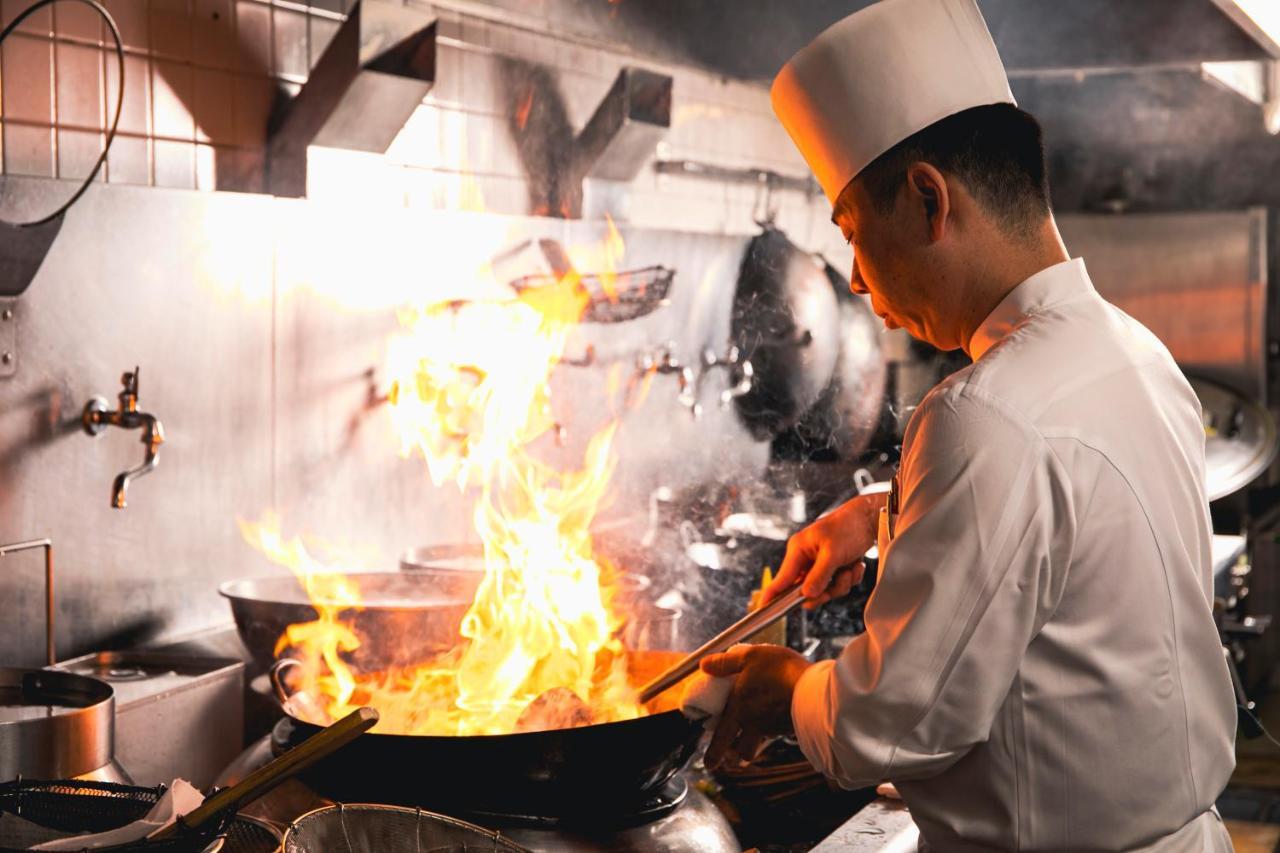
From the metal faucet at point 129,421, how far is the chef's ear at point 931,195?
1886mm

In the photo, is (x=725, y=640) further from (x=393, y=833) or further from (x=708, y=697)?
(x=393, y=833)

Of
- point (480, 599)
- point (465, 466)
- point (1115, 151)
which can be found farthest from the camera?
point (1115, 151)

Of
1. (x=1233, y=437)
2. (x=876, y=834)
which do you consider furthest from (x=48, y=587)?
(x=1233, y=437)

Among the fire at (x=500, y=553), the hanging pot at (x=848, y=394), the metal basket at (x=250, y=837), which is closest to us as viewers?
the metal basket at (x=250, y=837)

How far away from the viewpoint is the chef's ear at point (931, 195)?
1.53 meters

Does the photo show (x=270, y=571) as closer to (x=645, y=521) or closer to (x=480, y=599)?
(x=480, y=599)

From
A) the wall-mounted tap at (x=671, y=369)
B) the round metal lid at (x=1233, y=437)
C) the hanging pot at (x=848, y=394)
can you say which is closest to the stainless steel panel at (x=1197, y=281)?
the round metal lid at (x=1233, y=437)

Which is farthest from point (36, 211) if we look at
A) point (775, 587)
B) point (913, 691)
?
point (913, 691)

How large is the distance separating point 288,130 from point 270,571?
1.20 metres

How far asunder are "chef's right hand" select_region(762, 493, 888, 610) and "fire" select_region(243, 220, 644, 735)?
13.9 inches

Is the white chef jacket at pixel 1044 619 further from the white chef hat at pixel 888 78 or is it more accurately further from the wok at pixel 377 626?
the wok at pixel 377 626

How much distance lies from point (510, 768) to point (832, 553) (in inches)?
24.8

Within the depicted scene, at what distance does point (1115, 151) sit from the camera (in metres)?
7.16

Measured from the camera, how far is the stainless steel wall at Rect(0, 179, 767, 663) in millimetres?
2797
